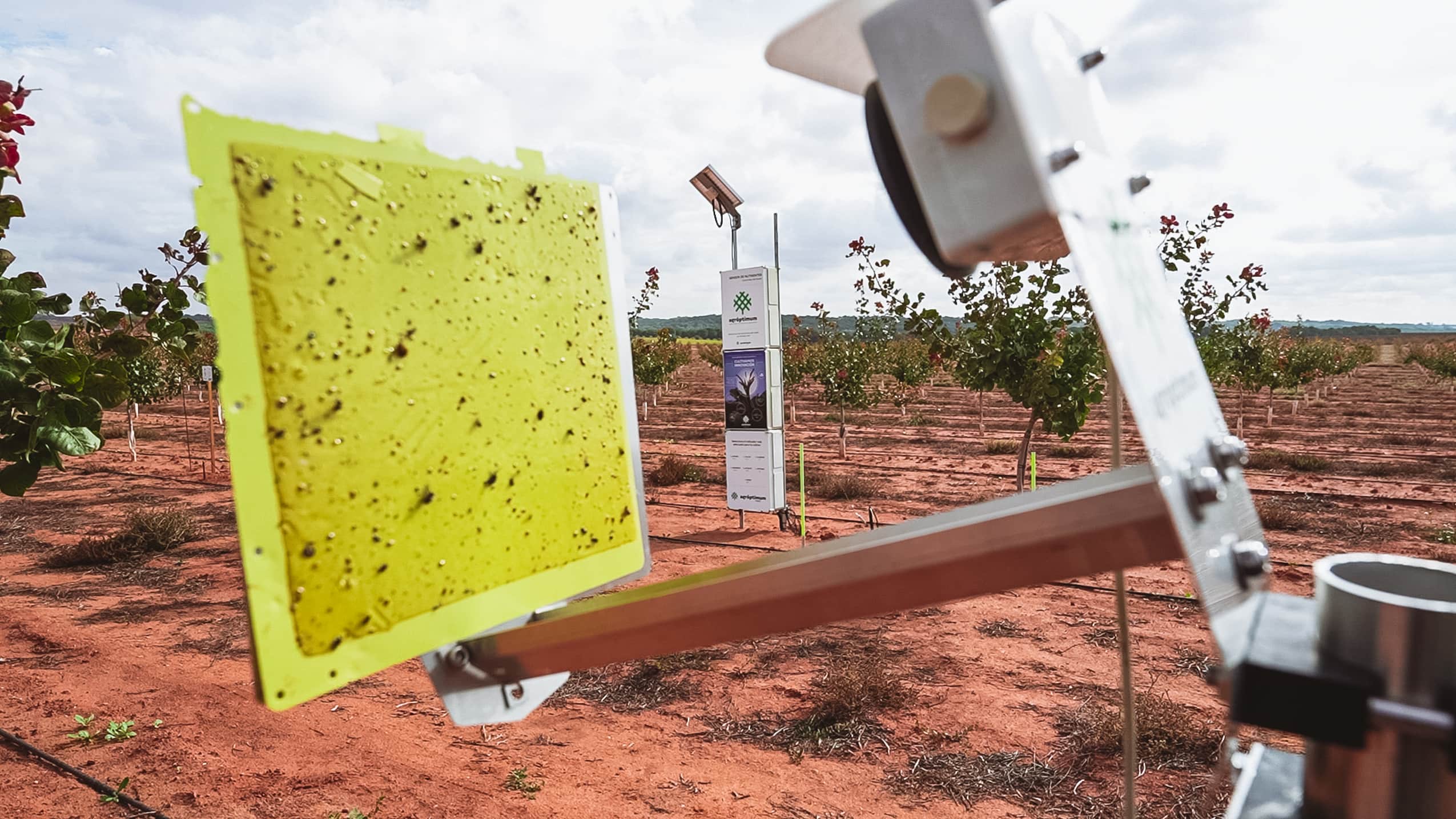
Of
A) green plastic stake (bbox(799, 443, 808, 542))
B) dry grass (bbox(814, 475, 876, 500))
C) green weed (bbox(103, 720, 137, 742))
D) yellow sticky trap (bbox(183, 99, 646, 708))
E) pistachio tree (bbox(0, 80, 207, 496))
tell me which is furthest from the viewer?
dry grass (bbox(814, 475, 876, 500))

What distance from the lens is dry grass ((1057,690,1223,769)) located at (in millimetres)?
3953

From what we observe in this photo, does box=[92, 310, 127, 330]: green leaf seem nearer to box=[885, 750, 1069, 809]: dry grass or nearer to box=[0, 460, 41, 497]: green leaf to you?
box=[0, 460, 41, 497]: green leaf

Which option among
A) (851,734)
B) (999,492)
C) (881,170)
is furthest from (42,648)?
(999,492)

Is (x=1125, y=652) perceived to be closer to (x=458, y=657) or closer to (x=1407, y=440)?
(x=458, y=657)

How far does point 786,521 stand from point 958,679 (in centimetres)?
444

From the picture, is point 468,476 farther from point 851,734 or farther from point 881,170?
point 851,734

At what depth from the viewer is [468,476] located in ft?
2.77

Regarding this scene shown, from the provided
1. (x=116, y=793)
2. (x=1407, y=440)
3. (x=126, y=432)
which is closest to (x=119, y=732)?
(x=116, y=793)

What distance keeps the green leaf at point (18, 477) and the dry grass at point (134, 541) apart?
6.99 metres

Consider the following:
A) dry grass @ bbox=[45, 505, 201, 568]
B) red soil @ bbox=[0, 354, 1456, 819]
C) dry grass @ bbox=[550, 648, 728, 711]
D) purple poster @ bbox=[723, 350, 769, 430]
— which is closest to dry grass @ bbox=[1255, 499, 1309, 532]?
red soil @ bbox=[0, 354, 1456, 819]

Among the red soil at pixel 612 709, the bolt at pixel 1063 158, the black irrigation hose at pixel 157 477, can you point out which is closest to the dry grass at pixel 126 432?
the black irrigation hose at pixel 157 477

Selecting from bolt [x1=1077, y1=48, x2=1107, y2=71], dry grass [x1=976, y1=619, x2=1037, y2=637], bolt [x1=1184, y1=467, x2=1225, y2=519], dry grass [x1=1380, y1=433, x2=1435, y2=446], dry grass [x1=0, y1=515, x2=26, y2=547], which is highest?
bolt [x1=1077, y1=48, x2=1107, y2=71]

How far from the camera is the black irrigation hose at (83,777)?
3.68 metres

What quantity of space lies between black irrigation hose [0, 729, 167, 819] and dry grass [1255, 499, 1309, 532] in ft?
32.3
